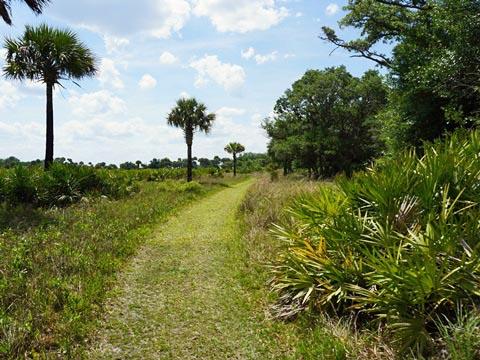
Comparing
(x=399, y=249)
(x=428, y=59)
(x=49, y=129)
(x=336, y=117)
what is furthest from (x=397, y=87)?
(x=49, y=129)

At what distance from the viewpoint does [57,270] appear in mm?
4879

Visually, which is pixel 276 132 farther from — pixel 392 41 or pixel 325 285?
pixel 325 285

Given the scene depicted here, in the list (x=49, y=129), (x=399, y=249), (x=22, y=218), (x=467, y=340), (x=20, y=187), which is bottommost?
(x=467, y=340)

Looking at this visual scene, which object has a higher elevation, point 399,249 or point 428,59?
point 428,59

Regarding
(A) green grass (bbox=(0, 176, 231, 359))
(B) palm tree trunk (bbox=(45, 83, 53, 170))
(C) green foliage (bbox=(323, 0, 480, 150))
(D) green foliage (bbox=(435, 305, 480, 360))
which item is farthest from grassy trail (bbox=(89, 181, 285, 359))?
(B) palm tree trunk (bbox=(45, 83, 53, 170))

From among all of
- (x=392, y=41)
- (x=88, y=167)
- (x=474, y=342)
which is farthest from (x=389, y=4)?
(x=88, y=167)

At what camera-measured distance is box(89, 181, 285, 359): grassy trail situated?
3.41 meters

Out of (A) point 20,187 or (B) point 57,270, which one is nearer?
(B) point 57,270

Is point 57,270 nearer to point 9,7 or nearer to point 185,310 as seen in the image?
point 185,310

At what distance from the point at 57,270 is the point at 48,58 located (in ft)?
44.4

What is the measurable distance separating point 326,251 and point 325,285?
0.54 meters

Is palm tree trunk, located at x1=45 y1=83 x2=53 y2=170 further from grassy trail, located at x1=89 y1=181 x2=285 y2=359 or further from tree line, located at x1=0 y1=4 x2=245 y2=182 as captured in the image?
grassy trail, located at x1=89 y1=181 x2=285 y2=359

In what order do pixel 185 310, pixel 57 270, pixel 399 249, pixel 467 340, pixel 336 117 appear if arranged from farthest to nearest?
pixel 336 117
pixel 57 270
pixel 185 310
pixel 399 249
pixel 467 340

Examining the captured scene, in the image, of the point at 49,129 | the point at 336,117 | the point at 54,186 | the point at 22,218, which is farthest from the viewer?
the point at 336,117
